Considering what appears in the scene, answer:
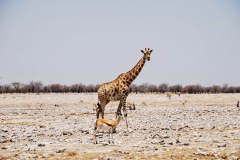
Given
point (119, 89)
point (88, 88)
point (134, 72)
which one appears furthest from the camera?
point (88, 88)

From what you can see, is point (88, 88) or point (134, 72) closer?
point (134, 72)

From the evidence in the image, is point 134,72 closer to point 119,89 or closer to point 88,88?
point 119,89

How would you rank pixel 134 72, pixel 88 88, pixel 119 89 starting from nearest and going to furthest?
pixel 119 89, pixel 134 72, pixel 88 88

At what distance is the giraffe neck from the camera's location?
21.3 m

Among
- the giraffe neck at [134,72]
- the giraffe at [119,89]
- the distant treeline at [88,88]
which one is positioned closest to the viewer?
the giraffe at [119,89]

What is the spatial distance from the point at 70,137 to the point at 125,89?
4.67 metres

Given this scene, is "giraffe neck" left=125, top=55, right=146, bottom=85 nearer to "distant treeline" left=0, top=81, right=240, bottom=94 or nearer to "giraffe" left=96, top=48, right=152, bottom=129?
"giraffe" left=96, top=48, right=152, bottom=129

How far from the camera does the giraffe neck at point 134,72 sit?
21.3 metres

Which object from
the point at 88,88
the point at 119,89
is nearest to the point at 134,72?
the point at 119,89

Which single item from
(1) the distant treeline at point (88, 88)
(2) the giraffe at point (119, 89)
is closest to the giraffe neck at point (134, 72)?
(2) the giraffe at point (119, 89)

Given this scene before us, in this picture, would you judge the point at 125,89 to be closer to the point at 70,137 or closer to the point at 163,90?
the point at 70,137

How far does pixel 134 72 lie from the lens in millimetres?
21531

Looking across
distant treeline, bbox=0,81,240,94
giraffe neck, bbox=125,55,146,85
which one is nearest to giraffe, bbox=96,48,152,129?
giraffe neck, bbox=125,55,146,85

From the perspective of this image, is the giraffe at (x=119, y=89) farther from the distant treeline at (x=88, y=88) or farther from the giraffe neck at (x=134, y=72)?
the distant treeline at (x=88, y=88)
